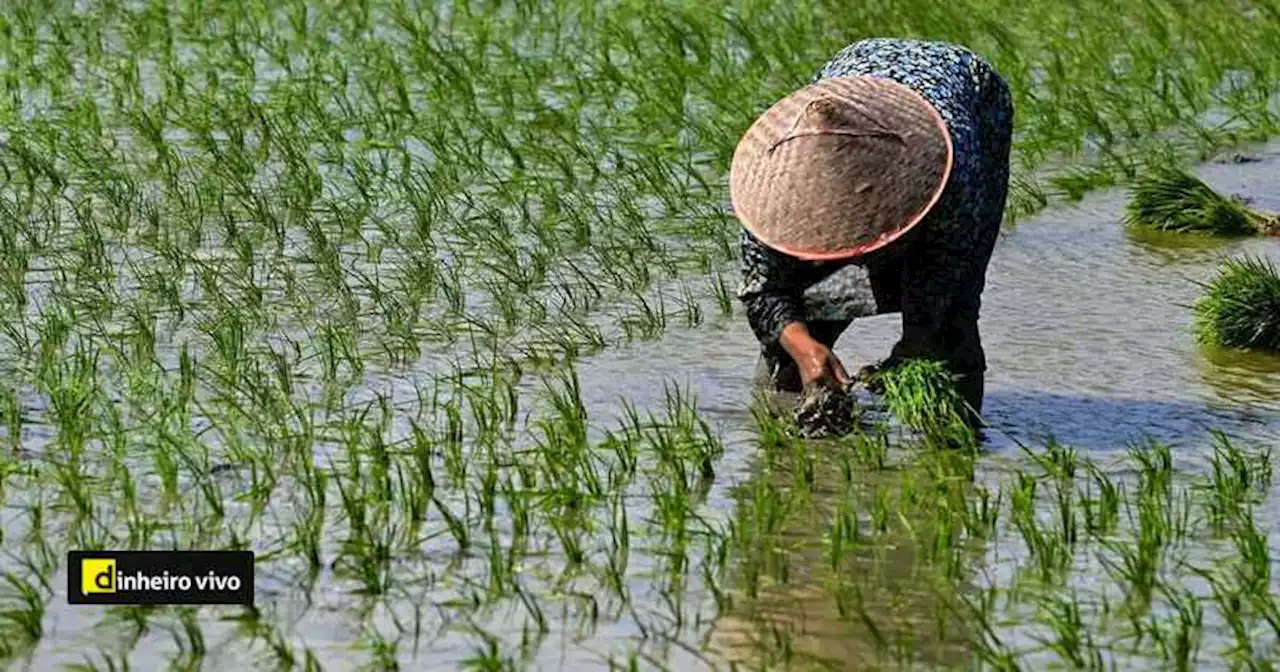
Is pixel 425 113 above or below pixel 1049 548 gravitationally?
above

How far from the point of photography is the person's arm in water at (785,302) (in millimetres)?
5316

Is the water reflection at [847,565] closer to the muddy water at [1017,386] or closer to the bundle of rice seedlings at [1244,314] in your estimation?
the muddy water at [1017,386]

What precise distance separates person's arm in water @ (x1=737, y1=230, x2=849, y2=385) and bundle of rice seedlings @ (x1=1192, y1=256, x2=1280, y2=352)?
1.52 metres

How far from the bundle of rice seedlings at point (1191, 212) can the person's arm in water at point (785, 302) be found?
9.09 ft

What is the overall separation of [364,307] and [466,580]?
229 centimetres

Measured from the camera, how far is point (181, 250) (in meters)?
7.12

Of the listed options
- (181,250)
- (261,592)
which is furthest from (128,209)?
(261,592)

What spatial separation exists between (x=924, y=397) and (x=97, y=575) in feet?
5.59

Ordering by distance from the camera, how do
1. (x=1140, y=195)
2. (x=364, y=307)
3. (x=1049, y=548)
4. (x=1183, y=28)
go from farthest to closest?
(x=1183, y=28) → (x=1140, y=195) → (x=364, y=307) → (x=1049, y=548)

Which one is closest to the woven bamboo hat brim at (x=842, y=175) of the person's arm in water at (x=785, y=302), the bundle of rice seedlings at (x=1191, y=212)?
the person's arm in water at (x=785, y=302)

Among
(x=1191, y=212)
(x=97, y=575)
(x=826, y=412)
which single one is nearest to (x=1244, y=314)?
(x=1191, y=212)

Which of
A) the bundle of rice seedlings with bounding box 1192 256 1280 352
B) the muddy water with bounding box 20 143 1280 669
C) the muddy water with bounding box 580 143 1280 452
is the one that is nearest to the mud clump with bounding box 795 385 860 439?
the muddy water with bounding box 20 143 1280 669

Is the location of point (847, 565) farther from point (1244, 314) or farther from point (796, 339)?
point (1244, 314)

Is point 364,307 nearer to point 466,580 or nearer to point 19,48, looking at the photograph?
point 466,580
